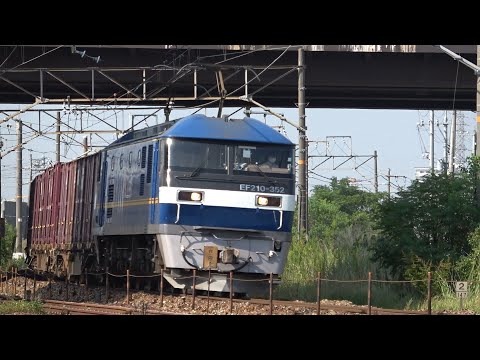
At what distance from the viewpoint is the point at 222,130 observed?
2105cm

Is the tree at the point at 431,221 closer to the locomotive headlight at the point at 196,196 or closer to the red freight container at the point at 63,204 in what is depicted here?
the locomotive headlight at the point at 196,196

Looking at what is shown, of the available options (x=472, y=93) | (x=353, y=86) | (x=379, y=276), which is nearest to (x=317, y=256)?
(x=379, y=276)

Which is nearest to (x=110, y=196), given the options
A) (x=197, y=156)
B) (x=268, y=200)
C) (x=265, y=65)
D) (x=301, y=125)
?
(x=197, y=156)

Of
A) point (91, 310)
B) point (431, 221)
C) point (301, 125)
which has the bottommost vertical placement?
point (91, 310)

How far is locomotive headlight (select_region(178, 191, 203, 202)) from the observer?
2042 centimetres

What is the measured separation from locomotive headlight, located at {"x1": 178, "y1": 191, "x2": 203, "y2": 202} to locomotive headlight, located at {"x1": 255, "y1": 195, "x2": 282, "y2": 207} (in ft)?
3.82

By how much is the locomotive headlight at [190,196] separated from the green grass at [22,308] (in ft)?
11.3

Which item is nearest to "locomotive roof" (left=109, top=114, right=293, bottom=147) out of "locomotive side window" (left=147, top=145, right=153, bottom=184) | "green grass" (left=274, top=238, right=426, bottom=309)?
"locomotive side window" (left=147, top=145, right=153, bottom=184)

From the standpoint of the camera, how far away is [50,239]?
32.8m

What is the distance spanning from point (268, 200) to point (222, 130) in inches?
66.7

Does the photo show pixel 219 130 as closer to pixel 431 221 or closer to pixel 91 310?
pixel 91 310

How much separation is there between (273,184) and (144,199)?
276cm

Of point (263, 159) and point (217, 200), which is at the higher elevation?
point (263, 159)

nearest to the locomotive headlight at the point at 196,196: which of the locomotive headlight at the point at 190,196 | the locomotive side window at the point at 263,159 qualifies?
the locomotive headlight at the point at 190,196
